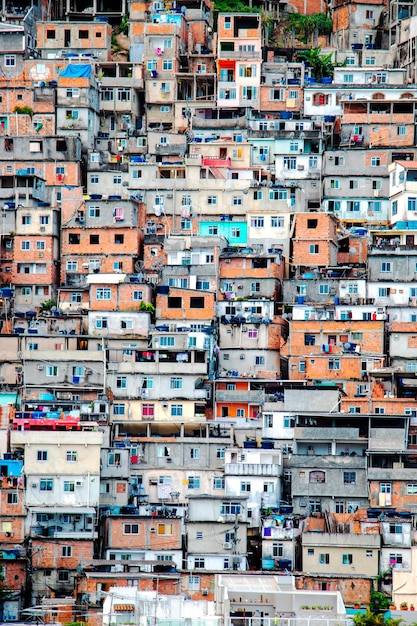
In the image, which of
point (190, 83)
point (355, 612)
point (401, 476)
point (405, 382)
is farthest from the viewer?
point (190, 83)

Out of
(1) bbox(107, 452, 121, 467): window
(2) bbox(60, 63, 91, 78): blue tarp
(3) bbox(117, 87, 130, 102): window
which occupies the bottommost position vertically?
(1) bbox(107, 452, 121, 467): window

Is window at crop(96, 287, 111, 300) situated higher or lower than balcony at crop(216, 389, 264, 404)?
higher

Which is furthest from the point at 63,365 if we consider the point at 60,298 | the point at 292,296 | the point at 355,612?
the point at 355,612

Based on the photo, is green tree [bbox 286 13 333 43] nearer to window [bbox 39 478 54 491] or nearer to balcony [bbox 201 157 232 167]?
balcony [bbox 201 157 232 167]

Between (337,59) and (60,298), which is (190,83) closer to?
(337,59)

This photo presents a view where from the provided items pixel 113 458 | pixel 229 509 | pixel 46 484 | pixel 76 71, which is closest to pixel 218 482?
pixel 229 509

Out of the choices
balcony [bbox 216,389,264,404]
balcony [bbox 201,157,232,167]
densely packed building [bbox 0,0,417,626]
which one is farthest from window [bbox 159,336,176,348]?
balcony [bbox 201,157,232,167]

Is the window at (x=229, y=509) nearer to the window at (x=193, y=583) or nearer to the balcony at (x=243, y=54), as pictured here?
the window at (x=193, y=583)
